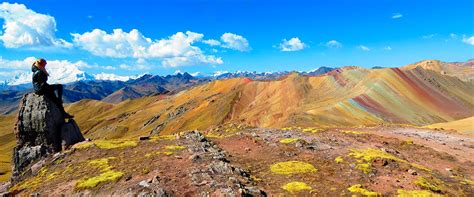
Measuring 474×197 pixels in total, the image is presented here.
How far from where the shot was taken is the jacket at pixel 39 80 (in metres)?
37.0

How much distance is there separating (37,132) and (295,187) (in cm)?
2707

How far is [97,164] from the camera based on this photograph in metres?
30.8

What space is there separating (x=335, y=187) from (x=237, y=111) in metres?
170

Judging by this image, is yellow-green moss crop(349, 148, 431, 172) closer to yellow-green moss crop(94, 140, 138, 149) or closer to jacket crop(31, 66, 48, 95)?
yellow-green moss crop(94, 140, 138, 149)

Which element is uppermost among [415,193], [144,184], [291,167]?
[144,184]

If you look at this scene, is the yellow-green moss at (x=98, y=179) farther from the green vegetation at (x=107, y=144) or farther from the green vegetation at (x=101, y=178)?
the green vegetation at (x=107, y=144)

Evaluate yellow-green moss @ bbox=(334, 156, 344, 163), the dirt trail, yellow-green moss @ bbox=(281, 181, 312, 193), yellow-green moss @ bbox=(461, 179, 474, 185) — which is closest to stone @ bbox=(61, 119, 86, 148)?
yellow-green moss @ bbox=(281, 181, 312, 193)

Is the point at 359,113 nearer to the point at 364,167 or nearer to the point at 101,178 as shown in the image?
the point at 364,167

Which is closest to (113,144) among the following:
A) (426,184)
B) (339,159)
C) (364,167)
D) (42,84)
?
(42,84)

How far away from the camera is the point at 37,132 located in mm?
36094

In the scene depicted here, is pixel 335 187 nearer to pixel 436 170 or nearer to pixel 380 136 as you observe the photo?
pixel 436 170

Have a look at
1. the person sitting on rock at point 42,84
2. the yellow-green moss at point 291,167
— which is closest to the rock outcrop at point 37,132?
the person sitting on rock at point 42,84

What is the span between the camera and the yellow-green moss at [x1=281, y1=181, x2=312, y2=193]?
24.2 metres

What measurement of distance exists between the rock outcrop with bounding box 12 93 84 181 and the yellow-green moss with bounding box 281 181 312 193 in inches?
958
